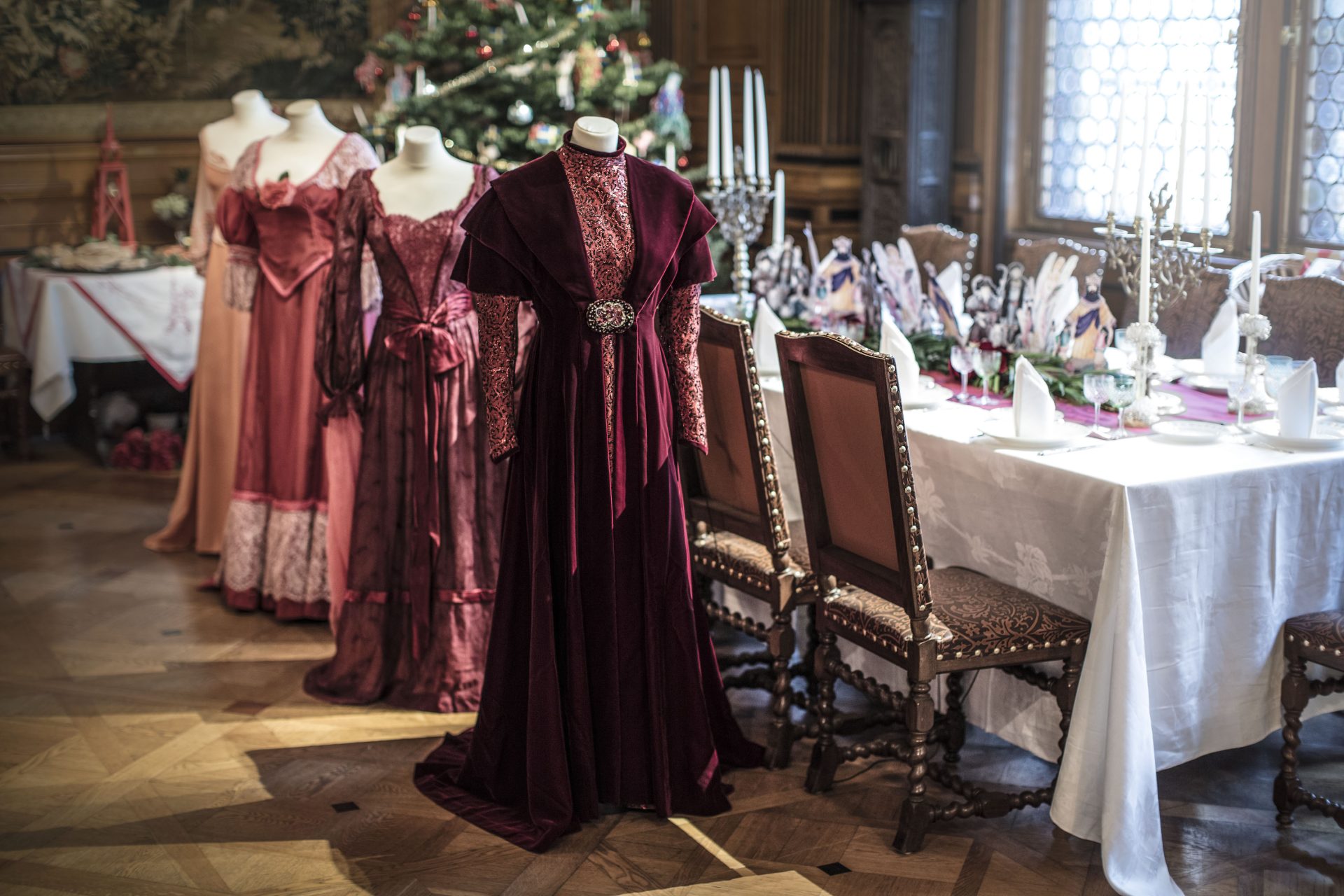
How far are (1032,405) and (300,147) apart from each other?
2.48 metres

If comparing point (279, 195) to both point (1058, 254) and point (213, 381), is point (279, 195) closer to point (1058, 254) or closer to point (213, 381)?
point (213, 381)

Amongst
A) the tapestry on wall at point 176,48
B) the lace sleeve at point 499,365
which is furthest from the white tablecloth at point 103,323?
the lace sleeve at point 499,365

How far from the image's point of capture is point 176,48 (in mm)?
7180

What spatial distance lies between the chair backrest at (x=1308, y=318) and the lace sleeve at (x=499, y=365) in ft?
6.71

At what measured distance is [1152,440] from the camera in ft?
9.55

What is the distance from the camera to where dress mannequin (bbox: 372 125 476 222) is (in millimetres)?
3486

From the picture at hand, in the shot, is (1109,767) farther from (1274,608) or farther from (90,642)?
(90,642)

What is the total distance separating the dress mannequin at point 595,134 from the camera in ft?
8.95

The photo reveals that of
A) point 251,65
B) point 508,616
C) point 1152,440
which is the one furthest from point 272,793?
point 251,65

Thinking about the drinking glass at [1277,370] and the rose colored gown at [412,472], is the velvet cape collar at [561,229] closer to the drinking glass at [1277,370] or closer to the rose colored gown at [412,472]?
the rose colored gown at [412,472]

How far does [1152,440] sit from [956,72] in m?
3.55

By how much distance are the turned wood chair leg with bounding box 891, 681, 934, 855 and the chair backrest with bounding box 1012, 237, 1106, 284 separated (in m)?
2.11

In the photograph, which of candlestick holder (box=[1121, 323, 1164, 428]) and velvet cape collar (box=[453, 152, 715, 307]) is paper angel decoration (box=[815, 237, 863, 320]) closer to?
candlestick holder (box=[1121, 323, 1164, 428])

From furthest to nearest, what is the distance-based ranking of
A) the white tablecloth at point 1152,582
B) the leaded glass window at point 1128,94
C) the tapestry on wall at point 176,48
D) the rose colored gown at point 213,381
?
1. the tapestry on wall at point 176,48
2. the leaded glass window at point 1128,94
3. the rose colored gown at point 213,381
4. the white tablecloth at point 1152,582
